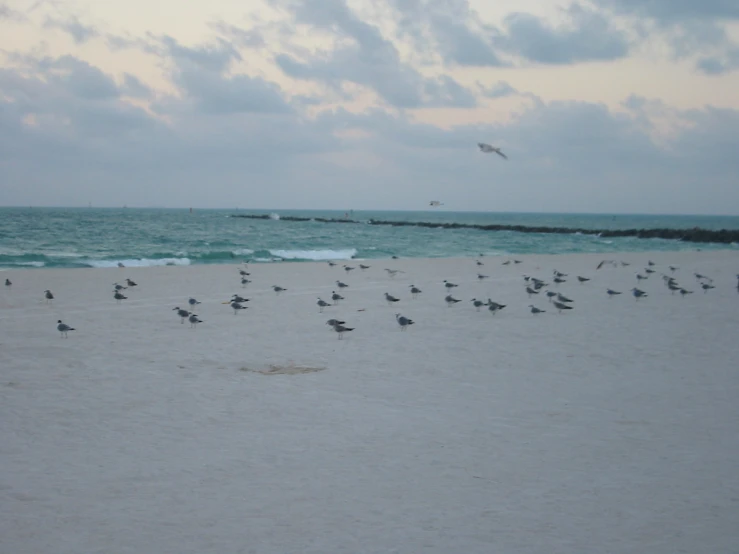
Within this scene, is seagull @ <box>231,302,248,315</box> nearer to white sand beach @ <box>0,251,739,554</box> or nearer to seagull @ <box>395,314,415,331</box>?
white sand beach @ <box>0,251,739,554</box>

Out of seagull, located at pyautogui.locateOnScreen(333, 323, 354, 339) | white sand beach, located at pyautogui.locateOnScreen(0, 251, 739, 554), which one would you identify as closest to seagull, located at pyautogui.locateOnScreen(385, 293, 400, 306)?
white sand beach, located at pyautogui.locateOnScreen(0, 251, 739, 554)

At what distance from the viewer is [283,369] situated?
9.95 m

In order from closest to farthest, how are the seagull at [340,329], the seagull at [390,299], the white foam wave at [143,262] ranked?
1. the seagull at [340,329]
2. the seagull at [390,299]
3. the white foam wave at [143,262]

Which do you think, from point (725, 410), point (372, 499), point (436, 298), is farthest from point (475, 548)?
point (436, 298)

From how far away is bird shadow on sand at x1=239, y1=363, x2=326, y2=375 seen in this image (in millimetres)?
9740

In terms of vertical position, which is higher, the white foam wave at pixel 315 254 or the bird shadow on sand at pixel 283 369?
the white foam wave at pixel 315 254

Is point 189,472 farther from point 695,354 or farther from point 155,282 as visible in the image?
point 155,282

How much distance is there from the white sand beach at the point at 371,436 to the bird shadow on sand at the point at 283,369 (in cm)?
4

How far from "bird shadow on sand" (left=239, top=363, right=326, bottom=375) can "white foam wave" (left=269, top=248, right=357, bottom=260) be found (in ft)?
96.0

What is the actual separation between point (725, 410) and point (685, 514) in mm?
3024

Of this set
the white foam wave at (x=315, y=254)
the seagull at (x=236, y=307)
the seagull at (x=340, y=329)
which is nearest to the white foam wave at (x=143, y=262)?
the white foam wave at (x=315, y=254)

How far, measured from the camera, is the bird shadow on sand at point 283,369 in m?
9.74

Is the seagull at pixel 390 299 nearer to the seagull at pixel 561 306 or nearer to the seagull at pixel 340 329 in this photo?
the seagull at pixel 561 306

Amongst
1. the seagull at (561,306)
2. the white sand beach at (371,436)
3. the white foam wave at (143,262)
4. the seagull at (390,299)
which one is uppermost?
the seagull at (561,306)
